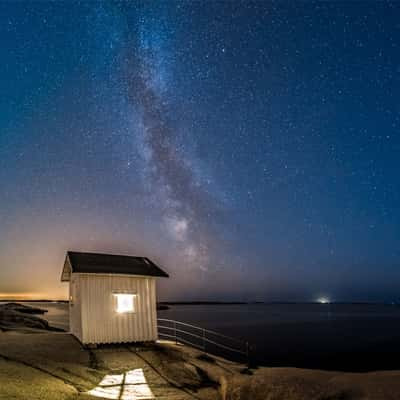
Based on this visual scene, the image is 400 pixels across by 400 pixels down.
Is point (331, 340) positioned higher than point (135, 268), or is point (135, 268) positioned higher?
point (135, 268)

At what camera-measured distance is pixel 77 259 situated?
19.2 meters

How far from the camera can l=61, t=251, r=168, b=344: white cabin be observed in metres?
17.8

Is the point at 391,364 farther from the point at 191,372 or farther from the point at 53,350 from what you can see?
the point at 53,350

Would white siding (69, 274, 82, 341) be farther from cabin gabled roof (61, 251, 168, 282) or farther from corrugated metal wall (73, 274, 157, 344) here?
cabin gabled roof (61, 251, 168, 282)

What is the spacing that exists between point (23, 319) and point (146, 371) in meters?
26.0

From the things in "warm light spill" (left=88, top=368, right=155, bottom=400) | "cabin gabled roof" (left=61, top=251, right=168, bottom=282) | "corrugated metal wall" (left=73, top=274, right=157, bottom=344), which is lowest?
"warm light spill" (left=88, top=368, right=155, bottom=400)

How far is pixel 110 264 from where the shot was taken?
64.4 ft

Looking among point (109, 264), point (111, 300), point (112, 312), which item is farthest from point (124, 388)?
point (109, 264)

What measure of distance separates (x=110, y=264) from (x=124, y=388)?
8066 mm

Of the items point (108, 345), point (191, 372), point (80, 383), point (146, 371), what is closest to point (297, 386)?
point (191, 372)

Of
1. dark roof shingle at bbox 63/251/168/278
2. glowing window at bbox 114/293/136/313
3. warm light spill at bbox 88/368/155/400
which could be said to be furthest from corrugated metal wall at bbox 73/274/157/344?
warm light spill at bbox 88/368/155/400

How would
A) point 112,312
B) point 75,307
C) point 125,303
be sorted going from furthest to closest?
point 75,307 → point 125,303 → point 112,312

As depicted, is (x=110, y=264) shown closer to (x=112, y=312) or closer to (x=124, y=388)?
(x=112, y=312)

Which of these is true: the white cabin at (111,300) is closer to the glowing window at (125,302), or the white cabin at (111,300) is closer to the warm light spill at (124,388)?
the glowing window at (125,302)
